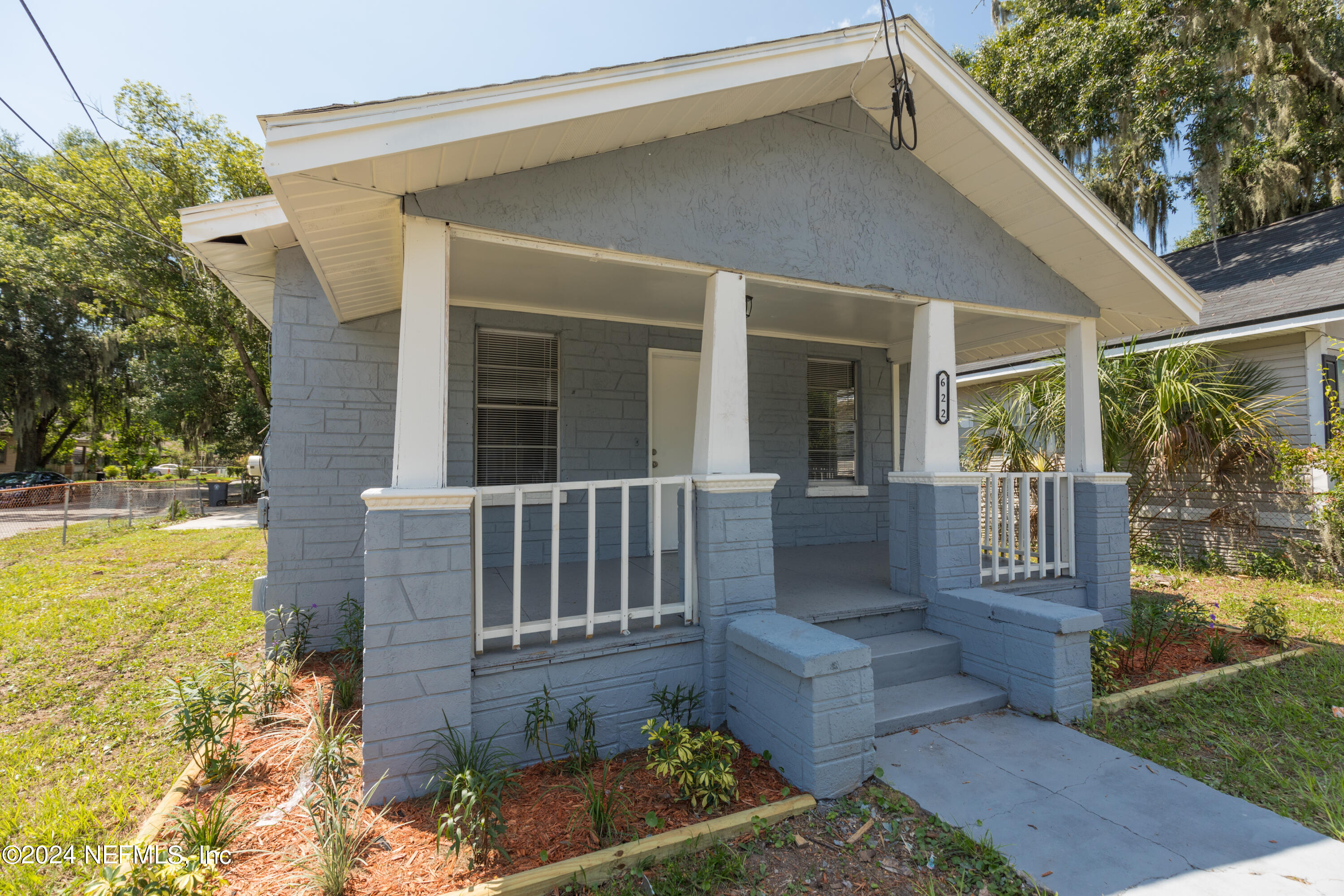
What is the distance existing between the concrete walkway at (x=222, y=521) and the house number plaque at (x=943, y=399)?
14.6 metres

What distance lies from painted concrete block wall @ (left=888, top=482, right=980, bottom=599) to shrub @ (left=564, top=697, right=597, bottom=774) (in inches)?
103

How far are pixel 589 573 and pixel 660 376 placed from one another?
329 centimetres

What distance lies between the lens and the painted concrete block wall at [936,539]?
445 cm

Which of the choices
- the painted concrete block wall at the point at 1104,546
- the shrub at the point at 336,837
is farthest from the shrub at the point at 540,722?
the painted concrete block wall at the point at 1104,546

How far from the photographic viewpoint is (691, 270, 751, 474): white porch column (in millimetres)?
3697

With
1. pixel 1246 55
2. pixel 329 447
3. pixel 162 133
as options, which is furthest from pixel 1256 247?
pixel 162 133

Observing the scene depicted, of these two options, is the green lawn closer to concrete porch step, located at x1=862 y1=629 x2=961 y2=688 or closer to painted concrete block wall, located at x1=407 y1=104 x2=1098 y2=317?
concrete porch step, located at x1=862 y1=629 x2=961 y2=688

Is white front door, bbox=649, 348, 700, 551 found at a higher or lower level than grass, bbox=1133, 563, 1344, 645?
higher

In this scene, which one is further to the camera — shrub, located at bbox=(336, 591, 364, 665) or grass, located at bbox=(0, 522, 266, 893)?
shrub, located at bbox=(336, 591, 364, 665)

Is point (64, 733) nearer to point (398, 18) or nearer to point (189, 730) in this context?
point (189, 730)

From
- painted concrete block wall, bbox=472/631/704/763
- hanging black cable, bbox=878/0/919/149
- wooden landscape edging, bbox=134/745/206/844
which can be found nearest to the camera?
wooden landscape edging, bbox=134/745/206/844

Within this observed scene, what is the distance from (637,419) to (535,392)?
102 centimetres

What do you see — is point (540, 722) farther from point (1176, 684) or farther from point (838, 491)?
point (838, 491)

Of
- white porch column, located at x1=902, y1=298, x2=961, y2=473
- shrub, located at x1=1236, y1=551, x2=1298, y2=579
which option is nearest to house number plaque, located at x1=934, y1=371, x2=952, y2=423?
white porch column, located at x1=902, y1=298, x2=961, y2=473
